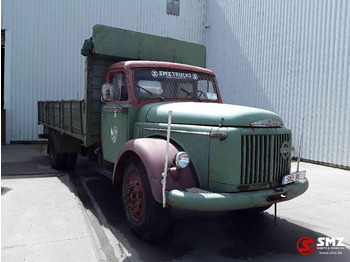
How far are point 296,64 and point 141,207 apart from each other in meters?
8.34

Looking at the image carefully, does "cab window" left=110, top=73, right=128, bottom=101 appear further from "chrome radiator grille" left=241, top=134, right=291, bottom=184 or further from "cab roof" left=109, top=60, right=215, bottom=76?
"chrome radiator grille" left=241, top=134, right=291, bottom=184

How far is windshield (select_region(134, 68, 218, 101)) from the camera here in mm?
4816

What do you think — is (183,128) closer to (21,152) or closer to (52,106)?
(52,106)

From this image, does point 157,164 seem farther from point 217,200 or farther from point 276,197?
point 276,197

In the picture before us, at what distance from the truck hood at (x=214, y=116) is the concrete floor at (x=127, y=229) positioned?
4.72 feet

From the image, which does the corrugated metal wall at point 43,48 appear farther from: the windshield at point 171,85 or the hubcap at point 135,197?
the hubcap at point 135,197

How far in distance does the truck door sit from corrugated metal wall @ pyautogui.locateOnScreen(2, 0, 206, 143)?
8.52m

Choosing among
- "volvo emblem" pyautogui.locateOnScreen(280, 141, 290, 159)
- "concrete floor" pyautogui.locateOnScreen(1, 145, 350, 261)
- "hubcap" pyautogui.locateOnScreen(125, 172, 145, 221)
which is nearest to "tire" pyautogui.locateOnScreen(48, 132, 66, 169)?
"concrete floor" pyautogui.locateOnScreen(1, 145, 350, 261)

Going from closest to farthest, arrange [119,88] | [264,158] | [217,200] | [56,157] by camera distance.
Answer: [217,200]
[264,158]
[119,88]
[56,157]

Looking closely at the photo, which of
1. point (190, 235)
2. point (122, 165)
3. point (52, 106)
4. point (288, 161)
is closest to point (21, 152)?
point (52, 106)

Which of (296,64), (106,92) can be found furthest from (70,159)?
(296,64)

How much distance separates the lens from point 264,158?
3668 millimetres

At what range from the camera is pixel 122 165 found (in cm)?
442

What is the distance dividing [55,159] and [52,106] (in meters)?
1.41
